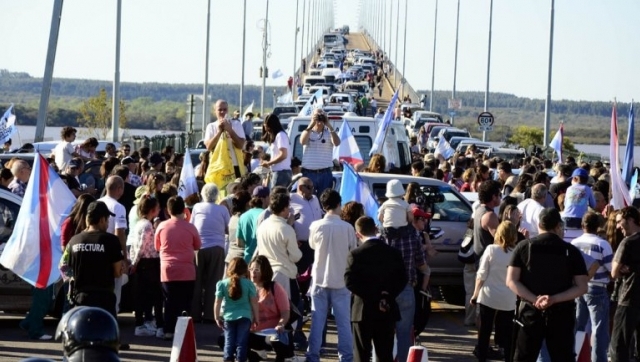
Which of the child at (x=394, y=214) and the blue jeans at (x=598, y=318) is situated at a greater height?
the child at (x=394, y=214)

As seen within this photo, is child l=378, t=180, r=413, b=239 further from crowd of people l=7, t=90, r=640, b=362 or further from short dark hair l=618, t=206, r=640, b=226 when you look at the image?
short dark hair l=618, t=206, r=640, b=226

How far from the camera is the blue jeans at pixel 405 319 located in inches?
517

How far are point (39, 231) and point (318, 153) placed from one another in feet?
21.2

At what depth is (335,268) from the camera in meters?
13.4

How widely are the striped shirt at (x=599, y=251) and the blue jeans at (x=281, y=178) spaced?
700cm

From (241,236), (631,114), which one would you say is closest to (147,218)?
(241,236)

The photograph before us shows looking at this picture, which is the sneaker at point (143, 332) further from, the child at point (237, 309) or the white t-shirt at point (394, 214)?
the white t-shirt at point (394, 214)

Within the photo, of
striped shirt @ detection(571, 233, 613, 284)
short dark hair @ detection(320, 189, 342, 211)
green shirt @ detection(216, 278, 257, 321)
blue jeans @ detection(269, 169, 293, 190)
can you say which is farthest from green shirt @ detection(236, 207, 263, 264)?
blue jeans @ detection(269, 169, 293, 190)

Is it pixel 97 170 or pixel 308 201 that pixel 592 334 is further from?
pixel 97 170

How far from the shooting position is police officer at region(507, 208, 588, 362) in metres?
11.6

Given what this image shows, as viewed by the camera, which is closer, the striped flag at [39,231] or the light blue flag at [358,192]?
the striped flag at [39,231]

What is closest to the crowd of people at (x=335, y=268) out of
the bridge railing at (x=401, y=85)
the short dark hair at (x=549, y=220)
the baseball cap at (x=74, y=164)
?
the short dark hair at (x=549, y=220)

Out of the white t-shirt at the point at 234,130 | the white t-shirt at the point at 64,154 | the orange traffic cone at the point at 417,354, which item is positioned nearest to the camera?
the orange traffic cone at the point at 417,354

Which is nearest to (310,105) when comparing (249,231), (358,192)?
(358,192)
